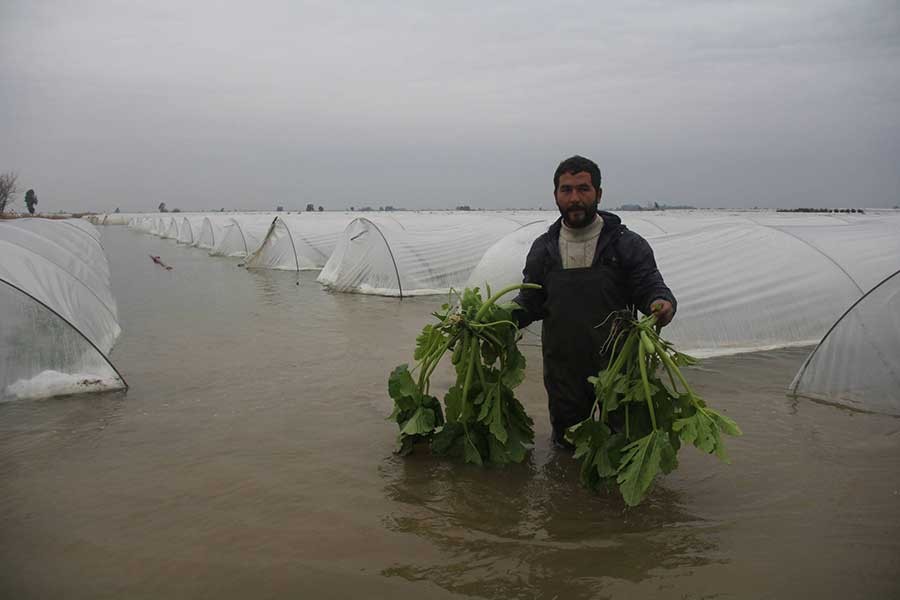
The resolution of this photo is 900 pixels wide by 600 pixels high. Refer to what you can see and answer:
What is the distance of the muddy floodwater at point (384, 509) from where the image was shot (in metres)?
2.84

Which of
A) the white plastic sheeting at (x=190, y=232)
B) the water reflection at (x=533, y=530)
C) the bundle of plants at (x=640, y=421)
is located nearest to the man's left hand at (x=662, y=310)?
the bundle of plants at (x=640, y=421)

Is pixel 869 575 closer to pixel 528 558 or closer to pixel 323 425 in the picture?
pixel 528 558

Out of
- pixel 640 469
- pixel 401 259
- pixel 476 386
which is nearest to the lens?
pixel 640 469

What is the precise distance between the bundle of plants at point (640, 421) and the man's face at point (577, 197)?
0.68 m

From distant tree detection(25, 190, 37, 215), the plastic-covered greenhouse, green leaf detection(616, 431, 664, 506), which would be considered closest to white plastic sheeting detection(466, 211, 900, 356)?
green leaf detection(616, 431, 664, 506)

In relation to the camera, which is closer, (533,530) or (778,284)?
(533,530)

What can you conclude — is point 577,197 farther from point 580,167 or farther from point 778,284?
point 778,284

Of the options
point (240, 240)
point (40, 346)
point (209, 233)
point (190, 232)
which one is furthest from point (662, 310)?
point (190, 232)

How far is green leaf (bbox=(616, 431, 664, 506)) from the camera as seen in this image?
3139 mm

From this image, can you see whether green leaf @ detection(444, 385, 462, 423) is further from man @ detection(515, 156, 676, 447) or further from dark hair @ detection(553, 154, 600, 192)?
dark hair @ detection(553, 154, 600, 192)

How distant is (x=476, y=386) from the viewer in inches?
158

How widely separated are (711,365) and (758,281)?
1.46 metres

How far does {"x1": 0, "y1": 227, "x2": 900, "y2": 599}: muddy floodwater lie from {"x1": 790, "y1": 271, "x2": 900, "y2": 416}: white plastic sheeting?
0.76 feet

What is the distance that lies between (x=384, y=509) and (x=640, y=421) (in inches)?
61.8
